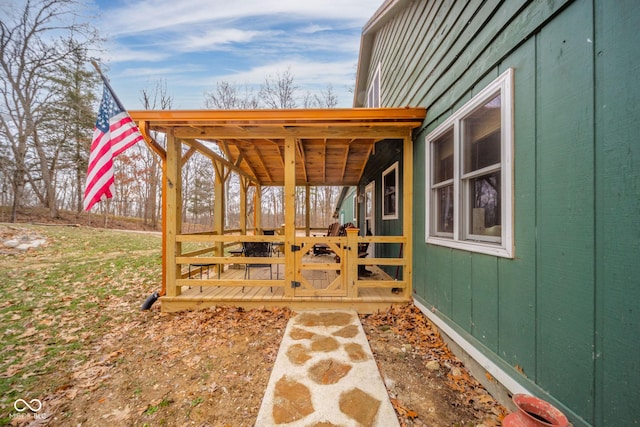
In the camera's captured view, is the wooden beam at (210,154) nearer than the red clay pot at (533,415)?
No

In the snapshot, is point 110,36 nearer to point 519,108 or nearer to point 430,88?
point 430,88

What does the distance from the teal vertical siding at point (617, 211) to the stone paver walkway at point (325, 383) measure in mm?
1279

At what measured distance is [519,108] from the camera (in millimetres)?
1872

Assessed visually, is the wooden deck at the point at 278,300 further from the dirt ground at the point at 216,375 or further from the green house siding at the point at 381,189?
the green house siding at the point at 381,189

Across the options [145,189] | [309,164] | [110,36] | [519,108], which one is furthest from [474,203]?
[145,189]

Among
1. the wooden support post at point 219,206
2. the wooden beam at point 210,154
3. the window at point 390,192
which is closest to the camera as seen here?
the wooden beam at point 210,154

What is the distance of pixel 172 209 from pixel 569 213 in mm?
4499

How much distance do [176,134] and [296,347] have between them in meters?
3.61

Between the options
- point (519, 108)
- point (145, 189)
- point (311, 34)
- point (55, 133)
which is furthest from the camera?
point (145, 189)

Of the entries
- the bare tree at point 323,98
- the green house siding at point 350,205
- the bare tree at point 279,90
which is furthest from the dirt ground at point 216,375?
the bare tree at point 323,98

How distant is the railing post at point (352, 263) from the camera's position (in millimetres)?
3848

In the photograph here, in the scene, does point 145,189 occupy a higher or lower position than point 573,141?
higher

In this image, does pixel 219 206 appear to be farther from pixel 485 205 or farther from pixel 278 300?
pixel 485 205

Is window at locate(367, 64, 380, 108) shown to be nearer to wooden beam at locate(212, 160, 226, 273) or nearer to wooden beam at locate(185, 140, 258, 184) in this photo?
wooden beam at locate(185, 140, 258, 184)
